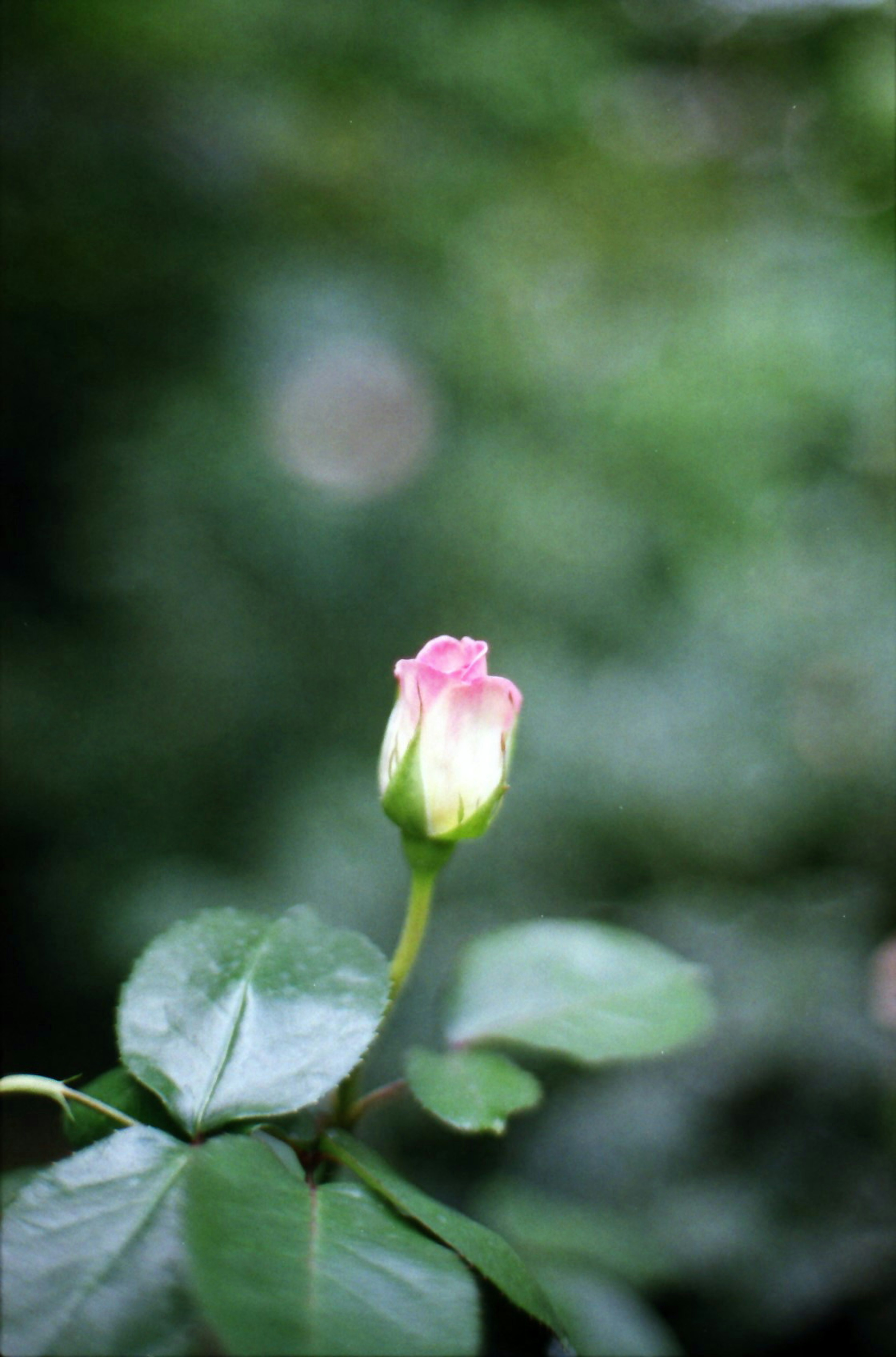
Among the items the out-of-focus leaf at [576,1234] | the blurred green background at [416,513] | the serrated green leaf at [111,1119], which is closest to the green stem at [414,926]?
the serrated green leaf at [111,1119]

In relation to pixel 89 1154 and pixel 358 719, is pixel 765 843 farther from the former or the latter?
pixel 89 1154

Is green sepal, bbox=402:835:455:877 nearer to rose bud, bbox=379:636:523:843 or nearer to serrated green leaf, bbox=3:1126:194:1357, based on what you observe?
rose bud, bbox=379:636:523:843

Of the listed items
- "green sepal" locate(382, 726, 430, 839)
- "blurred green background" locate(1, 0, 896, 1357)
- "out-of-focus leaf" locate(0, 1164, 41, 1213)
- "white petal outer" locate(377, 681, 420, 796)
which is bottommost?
"out-of-focus leaf" locate(0, 1164, 41, 1213)

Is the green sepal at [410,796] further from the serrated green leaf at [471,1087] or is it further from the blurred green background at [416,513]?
the blurred green background at [416,513]

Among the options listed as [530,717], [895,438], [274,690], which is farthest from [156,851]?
[895,438]

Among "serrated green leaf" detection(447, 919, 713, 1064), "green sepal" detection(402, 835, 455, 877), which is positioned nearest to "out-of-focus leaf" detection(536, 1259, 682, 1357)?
"serrated green leaf" detection(447, 919, 713, 1064)

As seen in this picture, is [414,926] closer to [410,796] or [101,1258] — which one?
[410,796]

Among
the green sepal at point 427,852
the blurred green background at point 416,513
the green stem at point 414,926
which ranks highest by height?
the blurred green background at point 416,513
